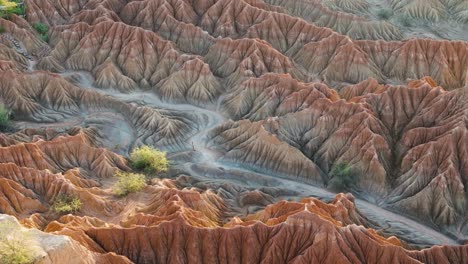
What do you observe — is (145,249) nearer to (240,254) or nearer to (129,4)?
(240,254)

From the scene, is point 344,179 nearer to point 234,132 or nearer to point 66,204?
point 234,132

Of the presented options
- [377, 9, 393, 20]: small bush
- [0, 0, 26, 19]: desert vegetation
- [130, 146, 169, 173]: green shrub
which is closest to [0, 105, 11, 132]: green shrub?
[130, 146, 169, 173]: green shrub

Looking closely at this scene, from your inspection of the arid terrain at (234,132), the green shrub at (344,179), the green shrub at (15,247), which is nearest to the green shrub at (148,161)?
the arid terrain at (234,132)

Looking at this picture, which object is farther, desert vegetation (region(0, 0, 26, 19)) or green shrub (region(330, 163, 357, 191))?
desert vegetation (region(0, 0, 26, 19))

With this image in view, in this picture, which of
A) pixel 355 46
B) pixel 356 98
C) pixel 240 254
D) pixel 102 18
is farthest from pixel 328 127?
pixel 102 18

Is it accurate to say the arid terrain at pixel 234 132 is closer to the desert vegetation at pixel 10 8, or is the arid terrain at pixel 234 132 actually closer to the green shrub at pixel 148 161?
the desert vegetation at pixel 10 8

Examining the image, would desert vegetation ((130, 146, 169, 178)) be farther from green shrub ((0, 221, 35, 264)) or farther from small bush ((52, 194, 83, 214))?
green shrub ((0, 221, 35, 264))

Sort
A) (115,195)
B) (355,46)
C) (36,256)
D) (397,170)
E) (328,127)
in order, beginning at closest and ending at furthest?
1. (36,256)
2. (115,195)
3. (397,170)
4. (328,127)
5. (355,46)
